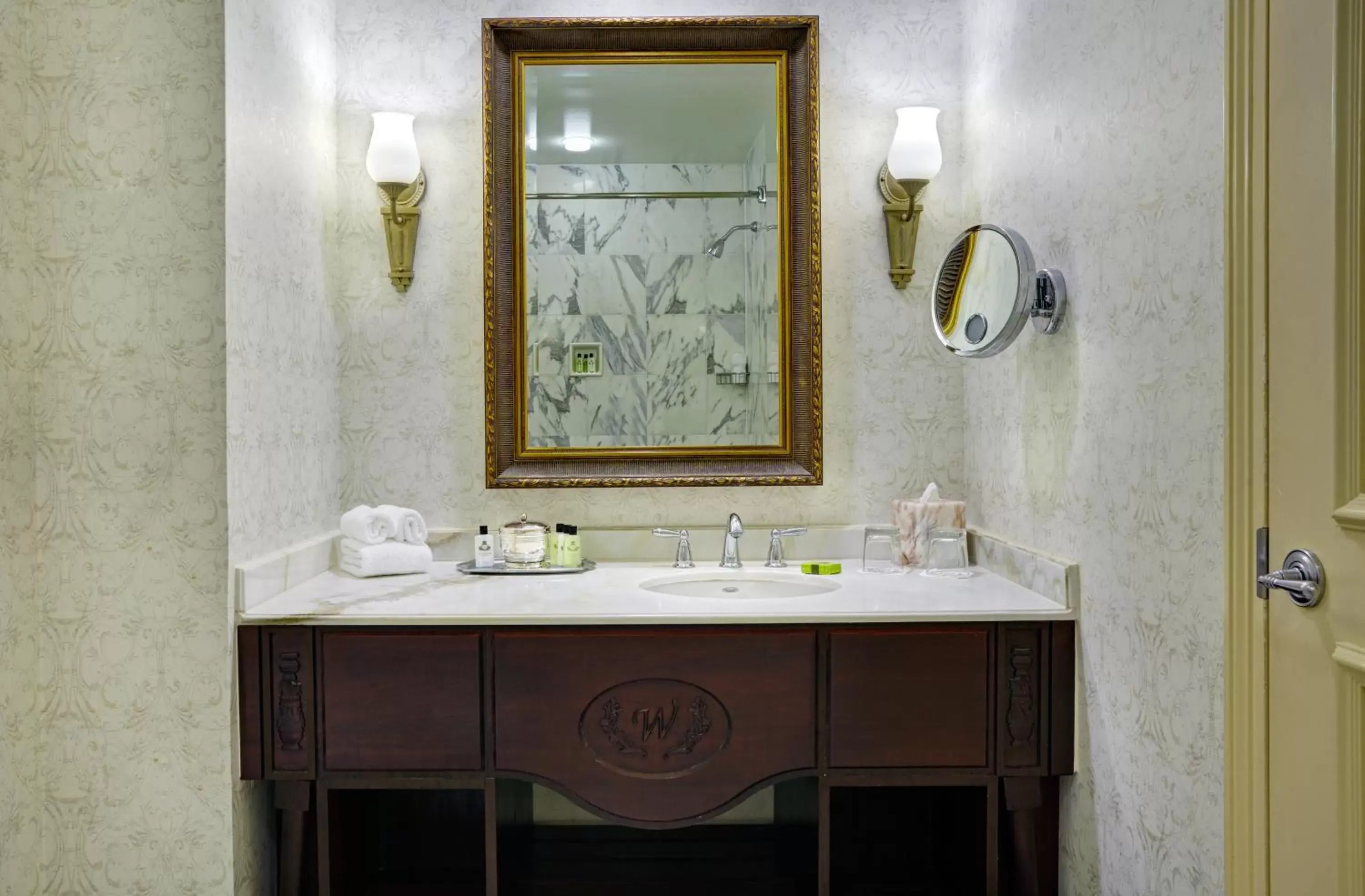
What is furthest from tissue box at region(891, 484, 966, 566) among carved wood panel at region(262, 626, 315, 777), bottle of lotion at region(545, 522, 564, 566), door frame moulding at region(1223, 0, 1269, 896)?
carved wood panel at region(262, 626, 315, 777)

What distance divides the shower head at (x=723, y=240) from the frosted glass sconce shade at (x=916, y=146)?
355 millimetres

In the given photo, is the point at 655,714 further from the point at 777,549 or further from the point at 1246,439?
the point at 1246,439

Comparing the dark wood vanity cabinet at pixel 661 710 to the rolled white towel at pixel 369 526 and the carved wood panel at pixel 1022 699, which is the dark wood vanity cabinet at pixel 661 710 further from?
the rolled white towel at pixel 369 526

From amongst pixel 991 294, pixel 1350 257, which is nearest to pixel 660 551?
pixel 991 294

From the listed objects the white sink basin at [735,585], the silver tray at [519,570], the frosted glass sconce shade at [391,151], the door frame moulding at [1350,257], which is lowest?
the white sink basin at [735,585]

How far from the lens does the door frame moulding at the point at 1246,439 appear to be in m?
1.16

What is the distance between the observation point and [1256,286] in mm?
1167

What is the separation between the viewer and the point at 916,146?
7.09 ft

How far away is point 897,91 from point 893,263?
1.38ft

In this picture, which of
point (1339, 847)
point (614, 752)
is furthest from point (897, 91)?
point (1339, 847)

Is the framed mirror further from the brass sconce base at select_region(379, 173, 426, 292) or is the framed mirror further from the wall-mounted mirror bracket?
the wall-mounted mirror bracket

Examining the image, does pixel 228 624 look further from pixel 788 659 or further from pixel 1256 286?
pixel 1256 286

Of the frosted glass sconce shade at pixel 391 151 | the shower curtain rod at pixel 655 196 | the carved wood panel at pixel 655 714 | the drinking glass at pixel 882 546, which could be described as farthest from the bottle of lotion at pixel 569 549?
the frosted glass sconce shade at pixel 391 151

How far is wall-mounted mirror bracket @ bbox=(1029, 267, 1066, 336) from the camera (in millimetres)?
1727
